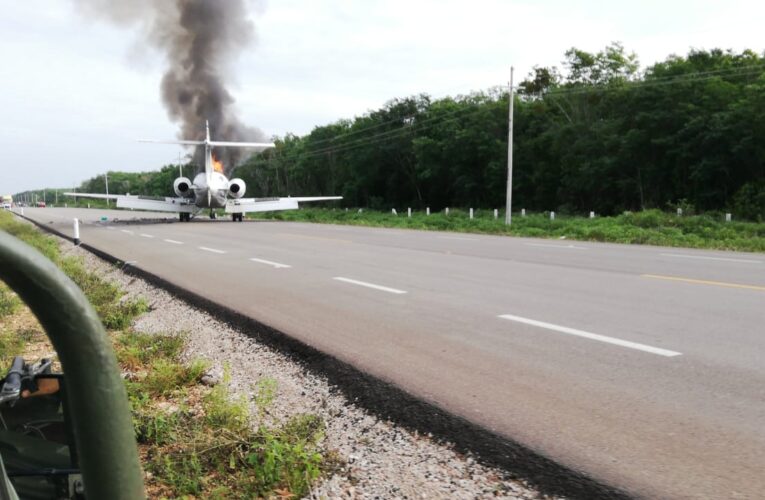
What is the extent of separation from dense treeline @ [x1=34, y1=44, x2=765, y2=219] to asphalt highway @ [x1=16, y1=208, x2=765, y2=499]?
76.8 feet

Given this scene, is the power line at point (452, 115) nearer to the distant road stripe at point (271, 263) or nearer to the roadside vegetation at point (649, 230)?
the roadside vegetation at point (649, 230)

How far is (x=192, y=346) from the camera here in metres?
6.20

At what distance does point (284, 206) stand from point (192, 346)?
34279 millimetres

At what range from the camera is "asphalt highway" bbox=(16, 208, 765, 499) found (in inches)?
134

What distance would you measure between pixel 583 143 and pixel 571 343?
132ft

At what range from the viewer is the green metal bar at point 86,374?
0.96 metres

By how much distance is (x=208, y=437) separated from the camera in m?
3.61

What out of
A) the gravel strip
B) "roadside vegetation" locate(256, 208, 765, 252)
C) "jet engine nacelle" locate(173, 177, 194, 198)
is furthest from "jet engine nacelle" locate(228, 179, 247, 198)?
the gravel strip

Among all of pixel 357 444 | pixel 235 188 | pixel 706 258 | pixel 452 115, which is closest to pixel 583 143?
pixel 452 115

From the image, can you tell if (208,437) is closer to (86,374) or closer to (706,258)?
(86,374)

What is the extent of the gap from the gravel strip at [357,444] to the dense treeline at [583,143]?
2892cm

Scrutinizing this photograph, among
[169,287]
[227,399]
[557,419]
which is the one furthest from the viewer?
[169,287]

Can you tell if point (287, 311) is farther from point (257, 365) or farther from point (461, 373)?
point (461, 373)

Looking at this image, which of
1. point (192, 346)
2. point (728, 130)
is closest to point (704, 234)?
point (728, 130)
